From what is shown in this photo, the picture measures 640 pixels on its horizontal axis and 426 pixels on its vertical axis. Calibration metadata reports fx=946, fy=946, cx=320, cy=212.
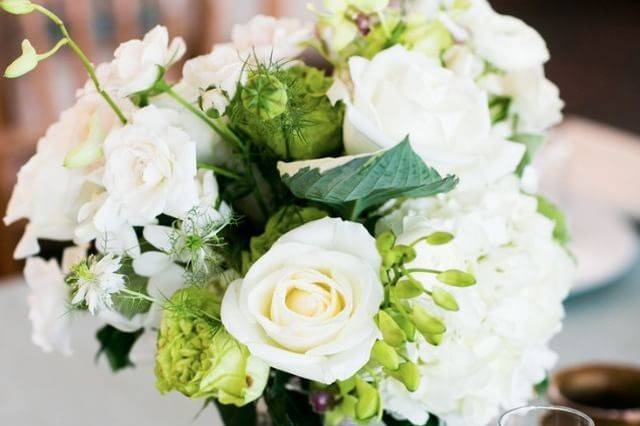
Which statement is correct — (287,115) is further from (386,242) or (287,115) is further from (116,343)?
(116,343)

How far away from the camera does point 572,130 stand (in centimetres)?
164

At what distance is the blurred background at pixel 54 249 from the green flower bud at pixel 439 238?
0.37m

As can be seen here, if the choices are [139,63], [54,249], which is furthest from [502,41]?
[54,249]

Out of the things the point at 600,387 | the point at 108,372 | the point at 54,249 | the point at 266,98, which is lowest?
the point at 54,249

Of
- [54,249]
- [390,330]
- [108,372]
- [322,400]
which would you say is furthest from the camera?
[54,249]

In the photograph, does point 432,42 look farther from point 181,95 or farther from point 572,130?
point 572,130

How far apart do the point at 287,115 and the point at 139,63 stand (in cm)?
10

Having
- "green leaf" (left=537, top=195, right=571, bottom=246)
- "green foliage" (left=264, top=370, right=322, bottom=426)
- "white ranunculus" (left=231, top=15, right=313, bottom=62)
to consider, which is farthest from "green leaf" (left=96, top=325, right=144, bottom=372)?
"green leaf" (left=537, top=195, right=571, bottom=246)

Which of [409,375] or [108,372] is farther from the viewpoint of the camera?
[108,372]

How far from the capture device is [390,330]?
0.53 m

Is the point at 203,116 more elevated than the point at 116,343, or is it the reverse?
the point at 203,116

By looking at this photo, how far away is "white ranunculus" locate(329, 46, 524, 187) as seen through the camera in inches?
23.3

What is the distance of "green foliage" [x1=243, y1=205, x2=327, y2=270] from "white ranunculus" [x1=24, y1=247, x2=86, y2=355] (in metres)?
0.16

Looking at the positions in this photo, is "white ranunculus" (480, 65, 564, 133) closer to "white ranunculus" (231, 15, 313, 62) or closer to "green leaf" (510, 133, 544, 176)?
"green leaf" (510, 133, 544, 176)
